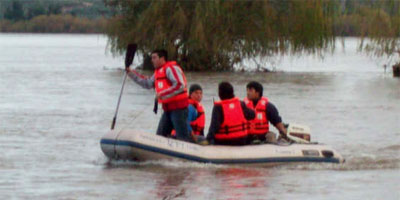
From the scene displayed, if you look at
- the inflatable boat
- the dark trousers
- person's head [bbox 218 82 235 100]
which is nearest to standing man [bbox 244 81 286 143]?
the inflatable boat

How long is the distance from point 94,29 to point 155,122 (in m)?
88.3

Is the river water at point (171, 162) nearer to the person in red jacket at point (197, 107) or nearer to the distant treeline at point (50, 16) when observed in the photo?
the person in red jacket at point (197, 107)

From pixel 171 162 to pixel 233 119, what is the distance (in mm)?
910

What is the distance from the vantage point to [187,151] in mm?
13492

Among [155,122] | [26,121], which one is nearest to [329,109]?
[155,122]

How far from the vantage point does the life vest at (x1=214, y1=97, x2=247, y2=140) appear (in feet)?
44.9

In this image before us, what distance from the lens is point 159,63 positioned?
1392 centimetres

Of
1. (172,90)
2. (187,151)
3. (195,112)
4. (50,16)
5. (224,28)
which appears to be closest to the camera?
(187,151)

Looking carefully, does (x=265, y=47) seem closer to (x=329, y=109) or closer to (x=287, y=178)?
(x=329, y=109)

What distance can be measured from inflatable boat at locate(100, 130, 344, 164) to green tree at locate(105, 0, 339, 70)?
2077cm

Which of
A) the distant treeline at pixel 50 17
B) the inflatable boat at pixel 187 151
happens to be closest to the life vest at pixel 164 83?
the inflatable boat at pixel 187 151

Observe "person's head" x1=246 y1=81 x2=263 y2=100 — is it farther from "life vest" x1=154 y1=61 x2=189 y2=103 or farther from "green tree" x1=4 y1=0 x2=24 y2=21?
"green tree" x1=4 y1=0 x2=24 y2=21

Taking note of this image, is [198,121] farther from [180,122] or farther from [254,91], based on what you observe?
[254,91]

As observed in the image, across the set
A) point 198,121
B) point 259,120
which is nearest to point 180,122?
point 198,121
